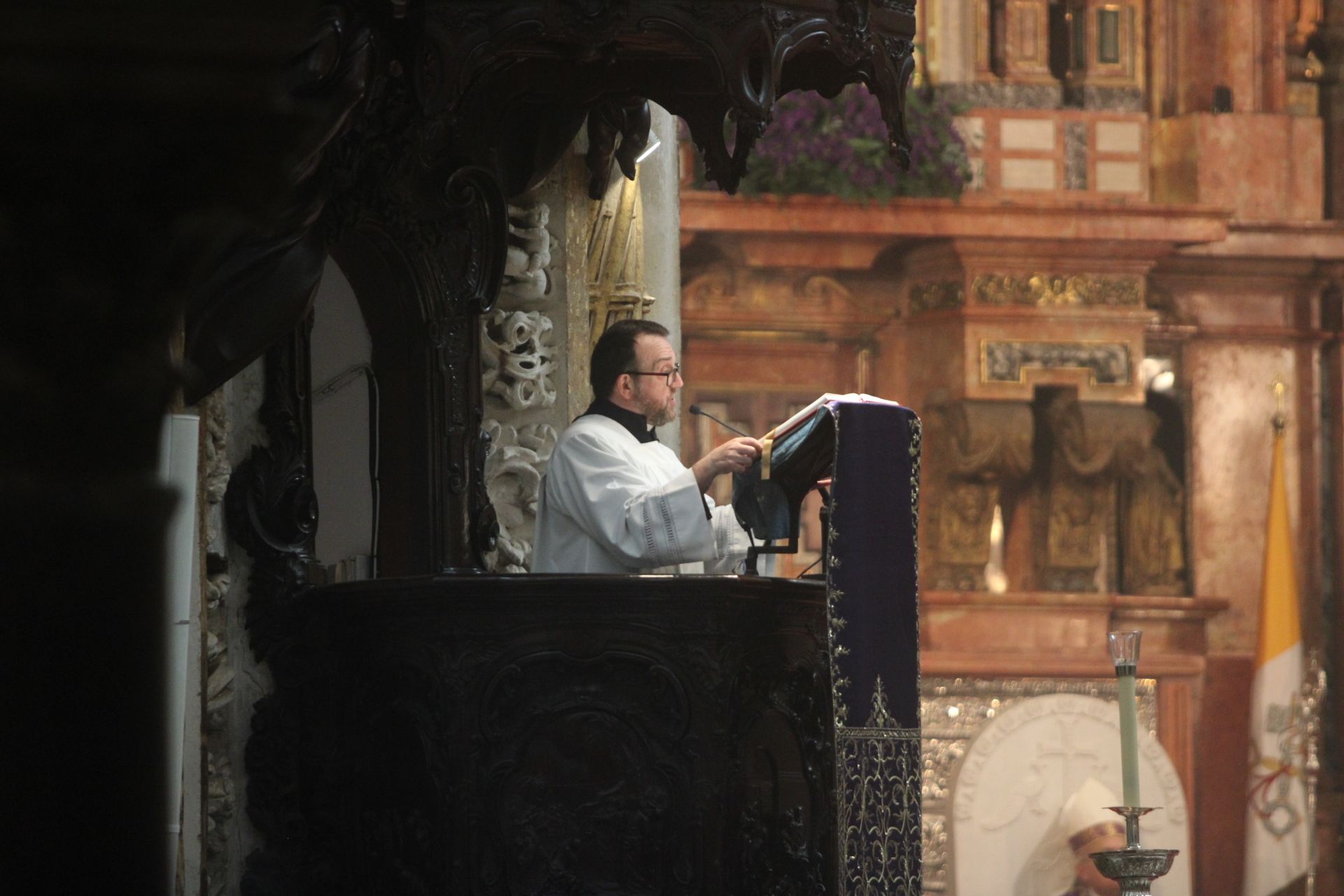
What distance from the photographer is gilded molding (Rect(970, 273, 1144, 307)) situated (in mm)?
13195

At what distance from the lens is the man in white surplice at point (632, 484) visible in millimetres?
5359

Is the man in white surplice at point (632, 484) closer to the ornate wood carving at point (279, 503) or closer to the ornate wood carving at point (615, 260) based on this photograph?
the ornate wood carving at point (279, 503)

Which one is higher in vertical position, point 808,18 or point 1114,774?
point 808,18

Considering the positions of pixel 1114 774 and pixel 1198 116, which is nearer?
pixel 1114 774

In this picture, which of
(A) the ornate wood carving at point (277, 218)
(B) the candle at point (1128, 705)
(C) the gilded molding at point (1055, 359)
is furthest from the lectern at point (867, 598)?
(C) the gilded molding at point (1055, 359)

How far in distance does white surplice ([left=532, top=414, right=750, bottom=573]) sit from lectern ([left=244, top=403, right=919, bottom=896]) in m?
0.27

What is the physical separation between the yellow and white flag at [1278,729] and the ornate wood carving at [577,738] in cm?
854

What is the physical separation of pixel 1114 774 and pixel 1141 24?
4999 millimetres

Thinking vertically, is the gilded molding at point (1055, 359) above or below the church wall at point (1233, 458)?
above

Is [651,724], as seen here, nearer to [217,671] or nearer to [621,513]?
[621,513]

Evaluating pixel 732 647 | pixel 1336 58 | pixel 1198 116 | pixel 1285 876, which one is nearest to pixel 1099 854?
pixel 732 647

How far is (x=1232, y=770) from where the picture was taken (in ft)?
43.5

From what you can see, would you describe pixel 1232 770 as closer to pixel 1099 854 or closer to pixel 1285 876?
pixel 1285 876

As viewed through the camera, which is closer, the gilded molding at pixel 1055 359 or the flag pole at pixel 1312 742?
the flag pole at pixel 1312 742
